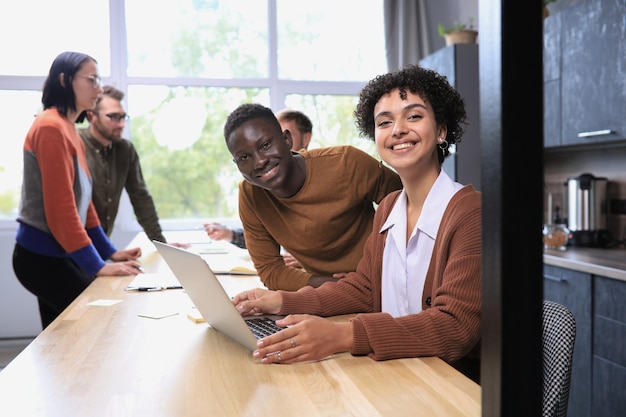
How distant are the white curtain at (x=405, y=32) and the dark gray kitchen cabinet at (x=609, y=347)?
123 inches

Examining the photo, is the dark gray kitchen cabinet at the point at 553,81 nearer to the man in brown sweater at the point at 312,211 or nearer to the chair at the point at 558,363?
the man in brown sweater at the point at 312,211

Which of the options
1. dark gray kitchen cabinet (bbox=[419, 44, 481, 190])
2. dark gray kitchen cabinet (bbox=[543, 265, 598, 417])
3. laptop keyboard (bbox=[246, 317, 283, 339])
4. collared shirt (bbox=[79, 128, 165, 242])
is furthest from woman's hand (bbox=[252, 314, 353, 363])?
dark gray kitchen cabinet (bbox=[419, 44, 481, 190])

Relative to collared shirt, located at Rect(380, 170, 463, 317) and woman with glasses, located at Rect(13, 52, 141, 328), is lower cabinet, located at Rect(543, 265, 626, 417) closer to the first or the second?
collared shirt, located at Rect(380, 170, 463, 317)

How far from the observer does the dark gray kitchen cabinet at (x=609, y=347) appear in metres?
2.41

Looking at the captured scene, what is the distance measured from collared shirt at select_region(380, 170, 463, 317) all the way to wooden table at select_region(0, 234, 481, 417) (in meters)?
0.32

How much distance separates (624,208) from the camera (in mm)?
3125

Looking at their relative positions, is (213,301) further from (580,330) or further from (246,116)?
(580,330)

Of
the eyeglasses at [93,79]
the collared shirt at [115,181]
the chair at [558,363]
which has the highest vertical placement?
the eyeglasses at [93,79]

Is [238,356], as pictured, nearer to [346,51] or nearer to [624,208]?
[624,208]

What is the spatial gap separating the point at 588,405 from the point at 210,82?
3727 mm

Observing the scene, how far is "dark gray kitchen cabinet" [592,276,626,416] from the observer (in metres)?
2.41

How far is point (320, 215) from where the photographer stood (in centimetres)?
201

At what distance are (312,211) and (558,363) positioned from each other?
38.6 inches

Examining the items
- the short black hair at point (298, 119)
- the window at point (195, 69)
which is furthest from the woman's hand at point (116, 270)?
the window at point (195, 69)
